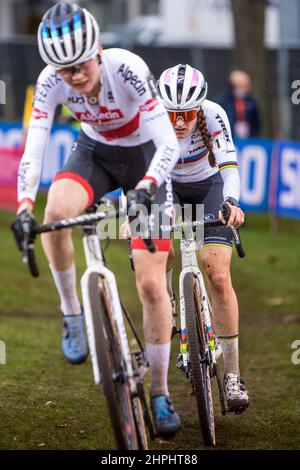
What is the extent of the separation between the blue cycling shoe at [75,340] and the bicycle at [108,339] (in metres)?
0.53

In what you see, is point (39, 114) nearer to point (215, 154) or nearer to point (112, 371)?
point (215, 154)

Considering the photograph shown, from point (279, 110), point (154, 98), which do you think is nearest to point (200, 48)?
point (279, 110)

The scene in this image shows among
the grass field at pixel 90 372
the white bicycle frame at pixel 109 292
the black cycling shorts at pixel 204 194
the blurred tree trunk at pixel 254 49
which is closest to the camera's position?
the white bicycle frame at pixel 109 292

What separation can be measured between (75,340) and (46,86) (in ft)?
4.79

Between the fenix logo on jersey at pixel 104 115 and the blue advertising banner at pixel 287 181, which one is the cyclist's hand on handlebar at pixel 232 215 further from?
the blue advertising banner at pixel 287 181

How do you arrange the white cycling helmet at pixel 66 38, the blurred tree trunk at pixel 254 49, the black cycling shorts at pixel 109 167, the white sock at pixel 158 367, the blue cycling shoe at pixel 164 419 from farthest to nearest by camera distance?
the blurred tree trunk at pixel 254 49 < the black cycling shorts at pixel 109 167 < the white sock at pixel 158 367 < the blue cycling shoe at pixel 164 419 < the white cycling helmet at pixel 66 38

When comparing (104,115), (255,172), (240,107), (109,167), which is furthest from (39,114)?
(240,107)

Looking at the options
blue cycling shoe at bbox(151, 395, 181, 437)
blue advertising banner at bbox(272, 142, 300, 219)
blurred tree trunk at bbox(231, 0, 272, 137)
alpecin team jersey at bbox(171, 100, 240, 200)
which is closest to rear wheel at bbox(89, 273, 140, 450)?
blue cycling shoe at bbox(151, 395, 181, 437)

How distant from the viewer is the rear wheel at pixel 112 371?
17.5ft

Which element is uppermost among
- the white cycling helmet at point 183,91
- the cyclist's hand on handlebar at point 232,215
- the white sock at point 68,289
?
the white cycling helmet at point 183,91

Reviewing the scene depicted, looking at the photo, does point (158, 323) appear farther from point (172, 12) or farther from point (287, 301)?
point (172, 12)

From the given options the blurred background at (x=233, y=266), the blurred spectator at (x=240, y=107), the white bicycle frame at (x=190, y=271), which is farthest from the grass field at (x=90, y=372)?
the blurred spectator at (x=240, y=107)

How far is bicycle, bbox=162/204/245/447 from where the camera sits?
6.22 meters
